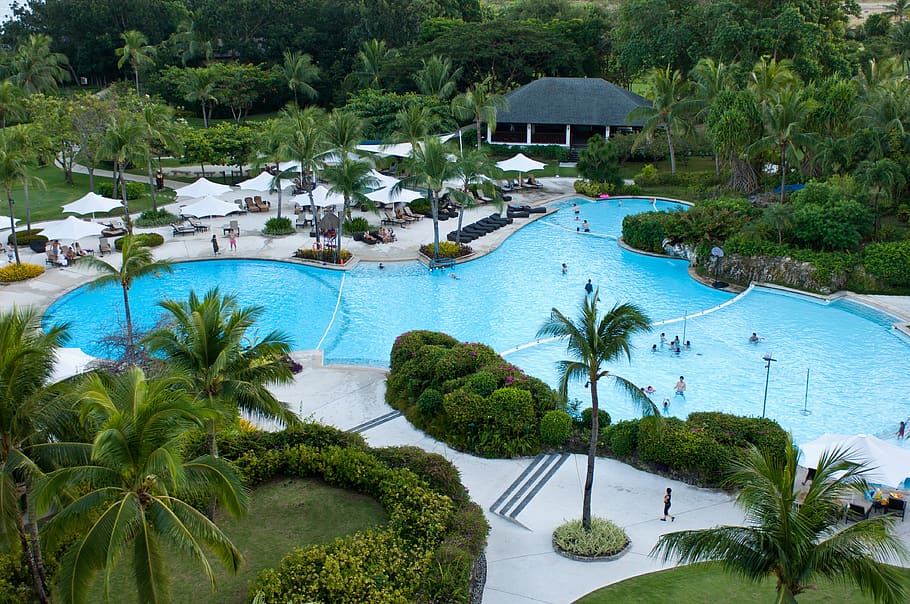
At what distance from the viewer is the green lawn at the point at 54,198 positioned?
45.5 meters

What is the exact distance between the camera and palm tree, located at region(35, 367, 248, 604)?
1154cm

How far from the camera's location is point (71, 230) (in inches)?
1496

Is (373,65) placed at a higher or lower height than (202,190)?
higher

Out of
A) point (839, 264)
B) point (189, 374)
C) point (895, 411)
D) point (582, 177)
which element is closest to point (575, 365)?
point (189, 374)

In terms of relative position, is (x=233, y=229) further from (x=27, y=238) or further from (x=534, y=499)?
(x=534, y=499)

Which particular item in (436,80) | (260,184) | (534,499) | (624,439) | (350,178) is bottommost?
(534,499)

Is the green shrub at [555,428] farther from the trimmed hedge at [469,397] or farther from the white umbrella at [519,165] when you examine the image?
the white umbrella at [519,165]

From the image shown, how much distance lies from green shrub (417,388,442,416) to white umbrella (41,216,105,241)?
Answer: 73.5 feet

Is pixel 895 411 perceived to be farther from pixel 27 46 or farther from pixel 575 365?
pixel 27 46

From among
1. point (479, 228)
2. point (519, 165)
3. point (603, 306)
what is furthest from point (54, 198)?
point (603, 306)

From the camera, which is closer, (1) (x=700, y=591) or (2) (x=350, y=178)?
(1) (x=700, y=591)

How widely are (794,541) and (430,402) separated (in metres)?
12.8

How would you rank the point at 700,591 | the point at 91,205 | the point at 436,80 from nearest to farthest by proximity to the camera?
the point at 700,591
the point at 91,205
the point at 436,80

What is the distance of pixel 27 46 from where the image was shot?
71.9m
